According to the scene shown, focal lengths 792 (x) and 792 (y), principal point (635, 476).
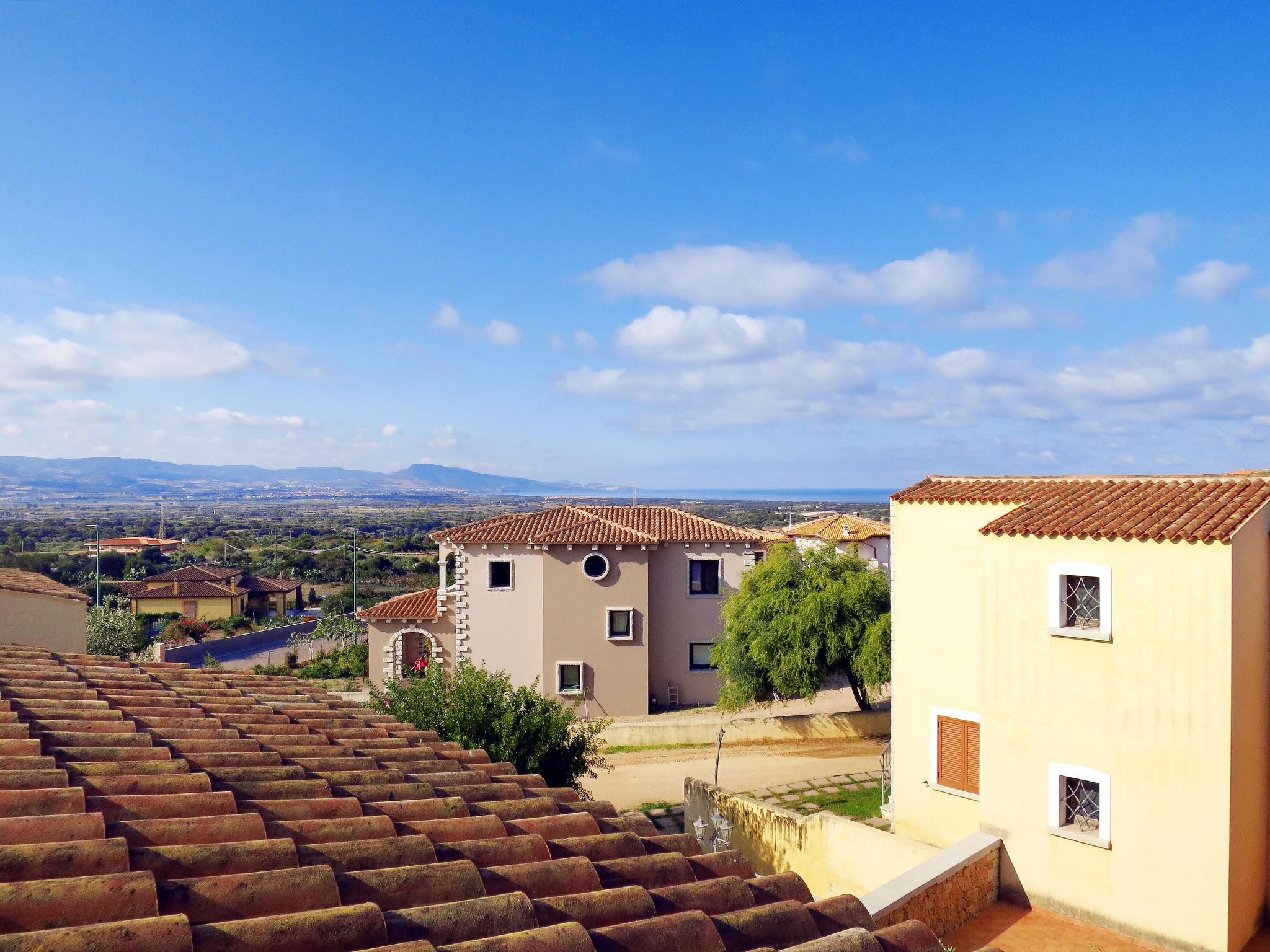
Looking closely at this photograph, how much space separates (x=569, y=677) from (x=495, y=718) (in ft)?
47.4

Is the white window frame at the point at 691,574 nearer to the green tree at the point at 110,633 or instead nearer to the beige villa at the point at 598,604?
the beige villa at the point at 598,604

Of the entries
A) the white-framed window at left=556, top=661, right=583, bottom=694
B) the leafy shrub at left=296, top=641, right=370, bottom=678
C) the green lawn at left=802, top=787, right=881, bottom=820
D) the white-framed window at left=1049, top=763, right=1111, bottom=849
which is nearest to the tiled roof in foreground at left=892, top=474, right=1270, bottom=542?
the white-framed window at left=1049, top=763, right=1111, bottom=849

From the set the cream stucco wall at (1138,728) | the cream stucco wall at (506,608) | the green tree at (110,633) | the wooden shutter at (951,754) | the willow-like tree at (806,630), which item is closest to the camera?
the cream stucco wall at (1138,728)

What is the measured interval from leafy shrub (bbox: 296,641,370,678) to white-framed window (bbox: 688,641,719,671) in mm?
15872

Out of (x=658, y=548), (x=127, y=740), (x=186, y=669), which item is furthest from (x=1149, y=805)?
(x=658, y=548)

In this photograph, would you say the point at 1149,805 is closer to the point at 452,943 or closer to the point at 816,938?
the point at 816,938

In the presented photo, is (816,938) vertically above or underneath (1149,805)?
above

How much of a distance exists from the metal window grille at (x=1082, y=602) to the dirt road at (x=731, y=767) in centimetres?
1036

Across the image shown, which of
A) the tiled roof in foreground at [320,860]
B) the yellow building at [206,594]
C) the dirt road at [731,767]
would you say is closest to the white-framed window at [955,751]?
the dirt road at [731,767]

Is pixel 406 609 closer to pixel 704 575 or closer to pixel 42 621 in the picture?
pixel 704 575

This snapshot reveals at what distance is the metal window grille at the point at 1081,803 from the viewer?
1142cm

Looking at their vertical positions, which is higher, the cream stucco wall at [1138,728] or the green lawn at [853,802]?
the cream stucco wall at [1138,728]

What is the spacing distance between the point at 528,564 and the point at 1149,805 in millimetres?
22168

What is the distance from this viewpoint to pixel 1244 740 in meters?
10.6
